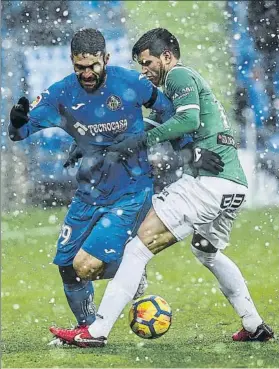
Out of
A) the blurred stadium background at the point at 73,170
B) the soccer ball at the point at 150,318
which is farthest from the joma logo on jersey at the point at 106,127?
the blurred stadium background at the point at 73,170

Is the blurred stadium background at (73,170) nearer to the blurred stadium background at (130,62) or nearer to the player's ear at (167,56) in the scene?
the blurred stadium background at (130,62)

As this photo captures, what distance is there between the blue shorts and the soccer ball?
292mm

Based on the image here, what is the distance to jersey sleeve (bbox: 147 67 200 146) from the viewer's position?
4.86m

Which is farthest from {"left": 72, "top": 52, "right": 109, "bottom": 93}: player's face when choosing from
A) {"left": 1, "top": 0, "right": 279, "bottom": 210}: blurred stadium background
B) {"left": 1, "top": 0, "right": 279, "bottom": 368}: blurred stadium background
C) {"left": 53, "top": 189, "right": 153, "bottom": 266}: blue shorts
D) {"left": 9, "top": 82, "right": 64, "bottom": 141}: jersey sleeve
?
{"left": 1, "top": 0, "right": 279, "bottom": 210}: blurred stadium background

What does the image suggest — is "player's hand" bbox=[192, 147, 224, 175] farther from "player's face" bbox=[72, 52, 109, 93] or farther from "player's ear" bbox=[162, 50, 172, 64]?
"player's face" bbox=[72, 52, 109, 93]

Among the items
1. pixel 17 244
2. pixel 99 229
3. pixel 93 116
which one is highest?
pixel 93 116

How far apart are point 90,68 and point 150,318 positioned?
1.31 meters

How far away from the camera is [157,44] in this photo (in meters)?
5.11

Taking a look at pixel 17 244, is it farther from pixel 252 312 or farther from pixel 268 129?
pixel 252 312

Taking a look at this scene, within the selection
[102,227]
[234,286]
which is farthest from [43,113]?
[234,286]

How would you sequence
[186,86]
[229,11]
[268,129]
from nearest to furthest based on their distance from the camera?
[186,86], [268,129], [229,11]

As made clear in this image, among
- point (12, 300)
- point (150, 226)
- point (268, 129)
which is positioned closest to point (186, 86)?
point (150, 226)

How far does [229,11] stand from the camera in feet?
29.3

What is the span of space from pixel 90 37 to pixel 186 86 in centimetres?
55
